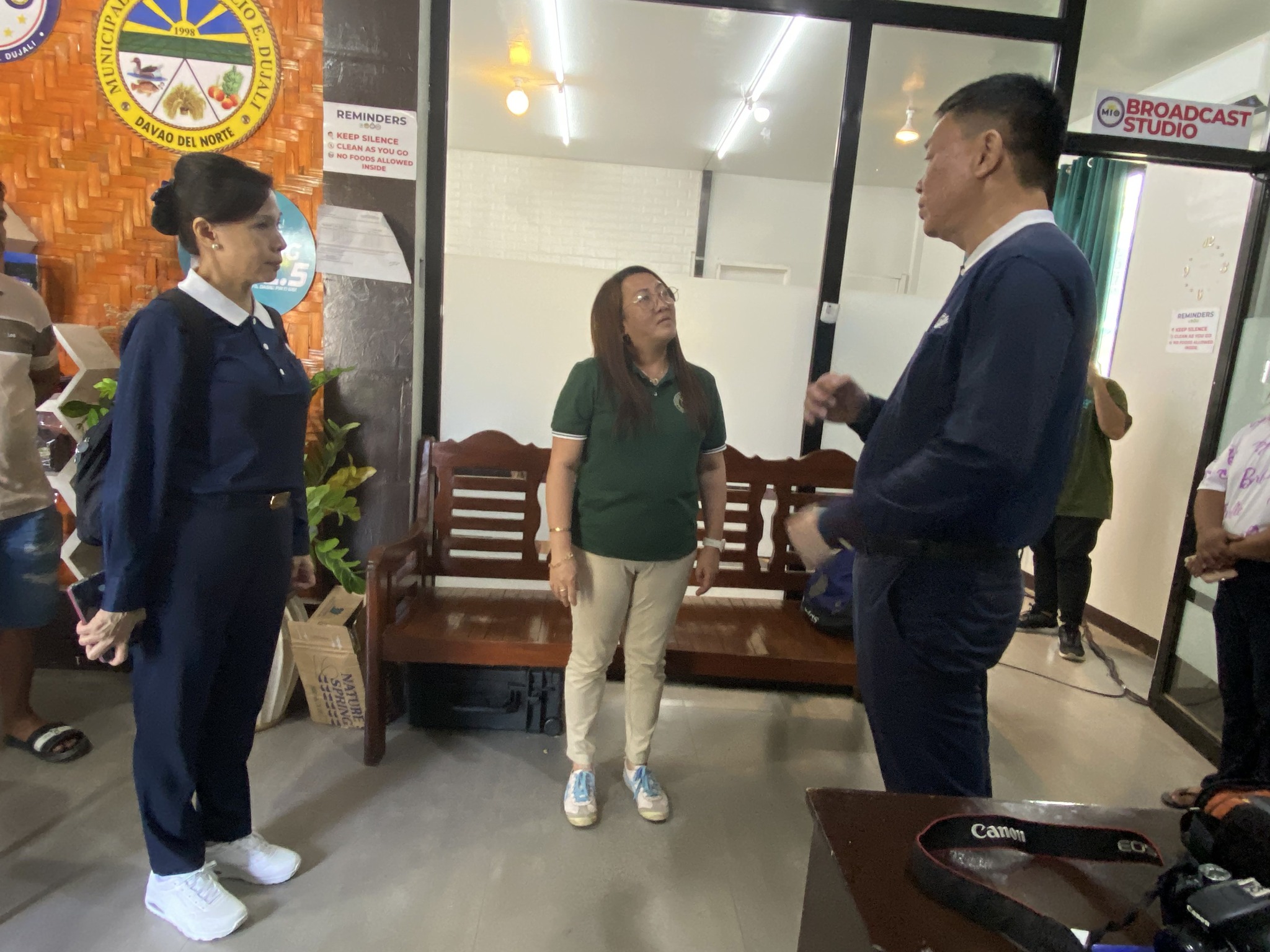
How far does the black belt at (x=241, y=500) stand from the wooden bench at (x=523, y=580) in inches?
21.8

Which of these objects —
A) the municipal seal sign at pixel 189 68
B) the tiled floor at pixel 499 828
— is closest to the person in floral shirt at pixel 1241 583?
the tiled floor at pixel 499 828

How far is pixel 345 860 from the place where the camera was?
174cm

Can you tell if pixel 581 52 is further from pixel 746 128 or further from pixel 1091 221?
pixel 1091 221

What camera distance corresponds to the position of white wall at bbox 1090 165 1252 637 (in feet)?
10.7

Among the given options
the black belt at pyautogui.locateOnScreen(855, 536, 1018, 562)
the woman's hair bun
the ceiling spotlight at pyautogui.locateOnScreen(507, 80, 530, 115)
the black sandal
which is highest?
the ceiling spotlight at pyautogui.locateOnScreen(507, 80, 530, 115)

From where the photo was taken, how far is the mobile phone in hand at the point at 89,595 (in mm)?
1324

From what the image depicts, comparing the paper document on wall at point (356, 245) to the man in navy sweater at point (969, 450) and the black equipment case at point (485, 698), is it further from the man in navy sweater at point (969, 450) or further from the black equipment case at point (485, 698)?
the man in navy sweater at point (969, 450)

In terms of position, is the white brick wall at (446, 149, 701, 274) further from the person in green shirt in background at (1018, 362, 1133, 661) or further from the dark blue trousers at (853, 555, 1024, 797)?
the person in green shirt in background at (1018, 362, 1133, 661)

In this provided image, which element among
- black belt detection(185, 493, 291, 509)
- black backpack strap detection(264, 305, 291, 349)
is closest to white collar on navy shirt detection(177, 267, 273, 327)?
black backpack strap detection(264, 305, 291, 349)

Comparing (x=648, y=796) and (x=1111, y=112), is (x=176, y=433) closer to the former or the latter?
(x=648, y=796)

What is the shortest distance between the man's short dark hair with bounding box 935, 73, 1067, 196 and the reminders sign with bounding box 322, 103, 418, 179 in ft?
5.93

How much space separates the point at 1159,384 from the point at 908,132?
5.94 ft

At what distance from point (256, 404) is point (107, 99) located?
64.4 inches

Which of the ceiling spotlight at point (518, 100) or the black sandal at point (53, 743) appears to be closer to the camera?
the black sandal at point (53, 743)
